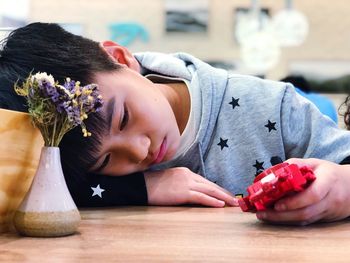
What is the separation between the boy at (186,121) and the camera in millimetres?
882

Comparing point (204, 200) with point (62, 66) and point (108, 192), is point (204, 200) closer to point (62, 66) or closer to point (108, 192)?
point (108, 192)

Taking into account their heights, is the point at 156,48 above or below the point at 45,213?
below

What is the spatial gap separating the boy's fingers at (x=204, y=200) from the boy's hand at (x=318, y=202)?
0.66ft

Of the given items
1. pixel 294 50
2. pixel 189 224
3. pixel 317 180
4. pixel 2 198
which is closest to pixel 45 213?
pixel 2 198

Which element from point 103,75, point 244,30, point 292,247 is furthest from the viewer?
point 244,30

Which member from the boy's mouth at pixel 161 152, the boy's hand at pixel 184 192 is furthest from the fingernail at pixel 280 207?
the boy's mouth at pixel 161 152

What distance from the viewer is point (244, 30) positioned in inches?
152

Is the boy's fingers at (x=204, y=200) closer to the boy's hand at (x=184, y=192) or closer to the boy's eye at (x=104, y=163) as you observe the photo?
the boy's hand at (x=184, y=192)

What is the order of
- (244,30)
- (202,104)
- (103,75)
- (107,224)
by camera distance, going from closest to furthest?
(107,224) < (103,75) < (202,104) < (244,30)

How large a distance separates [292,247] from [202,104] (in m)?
0.63

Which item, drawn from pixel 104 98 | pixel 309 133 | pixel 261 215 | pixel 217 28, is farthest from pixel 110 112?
pixel 217 28

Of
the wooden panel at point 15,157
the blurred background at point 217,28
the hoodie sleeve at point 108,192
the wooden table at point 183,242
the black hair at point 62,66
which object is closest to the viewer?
the wooden table at point 183,242

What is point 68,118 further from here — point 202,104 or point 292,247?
point 202,104

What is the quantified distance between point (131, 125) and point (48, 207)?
1.12 feet
